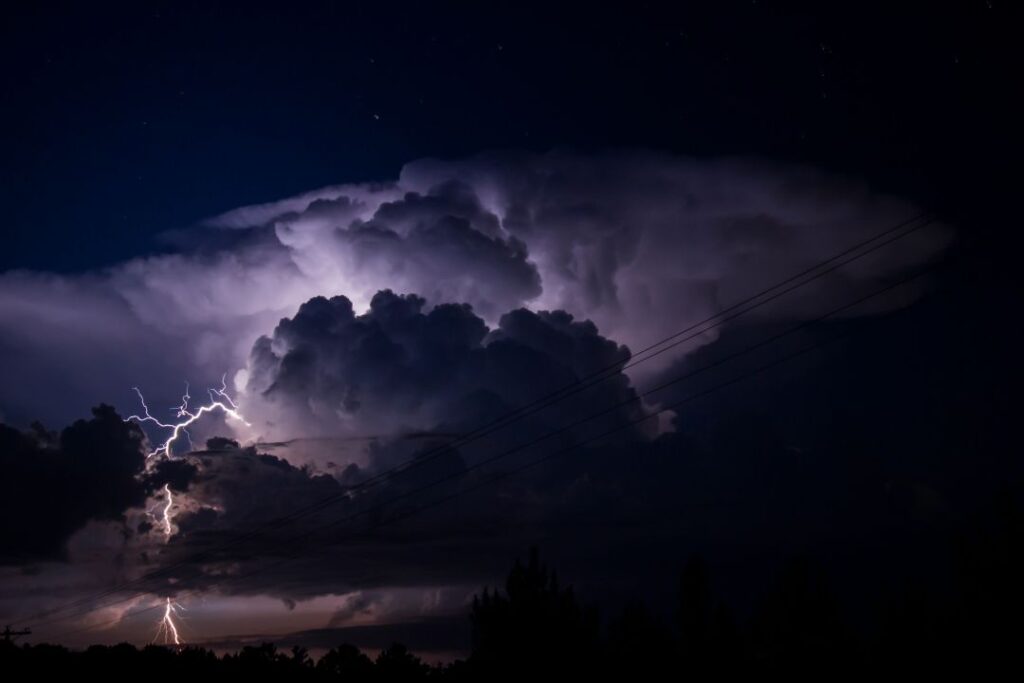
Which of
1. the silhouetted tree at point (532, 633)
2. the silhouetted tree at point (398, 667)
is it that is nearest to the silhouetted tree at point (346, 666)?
the silhouetted tree at point (398, 667)

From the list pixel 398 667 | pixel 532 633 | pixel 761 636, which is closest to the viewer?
pixel 532 633

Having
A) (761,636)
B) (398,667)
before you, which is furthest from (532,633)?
(398,667)

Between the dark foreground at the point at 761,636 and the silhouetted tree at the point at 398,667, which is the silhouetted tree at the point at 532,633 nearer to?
the dark foreground at the point at 761,636

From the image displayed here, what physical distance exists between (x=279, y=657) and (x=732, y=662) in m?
50.5

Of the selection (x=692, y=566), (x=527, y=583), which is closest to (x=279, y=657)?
(x=692, y=566)

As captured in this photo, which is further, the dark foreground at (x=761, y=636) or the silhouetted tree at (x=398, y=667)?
the silhouetted tree at (x=398, y=667)

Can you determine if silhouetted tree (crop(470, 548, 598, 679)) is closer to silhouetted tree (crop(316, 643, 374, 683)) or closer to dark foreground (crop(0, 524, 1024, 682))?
dark foreground (crop(0, 524, 1024, 682))

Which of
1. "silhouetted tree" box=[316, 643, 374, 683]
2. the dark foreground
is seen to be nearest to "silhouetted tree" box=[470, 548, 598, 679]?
the dark foreground

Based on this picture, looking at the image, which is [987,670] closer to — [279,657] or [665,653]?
[665,653]

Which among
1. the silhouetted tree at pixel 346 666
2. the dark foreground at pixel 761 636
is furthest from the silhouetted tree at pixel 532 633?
the silhouetted tree at pixel 346 666

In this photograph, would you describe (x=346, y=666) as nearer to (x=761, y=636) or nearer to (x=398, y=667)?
(x=398, y=667)

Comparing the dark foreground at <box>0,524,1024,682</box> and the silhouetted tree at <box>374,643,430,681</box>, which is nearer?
the dark foreground at <box>0,524,1024,682</box>

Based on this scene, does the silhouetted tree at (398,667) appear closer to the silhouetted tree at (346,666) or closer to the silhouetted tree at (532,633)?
the silhouetted tree at (346,666)

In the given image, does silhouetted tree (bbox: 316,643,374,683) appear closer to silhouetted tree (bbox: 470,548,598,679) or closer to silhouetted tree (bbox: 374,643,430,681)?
silhouetted tree (bbox: 374,643,430,681)
